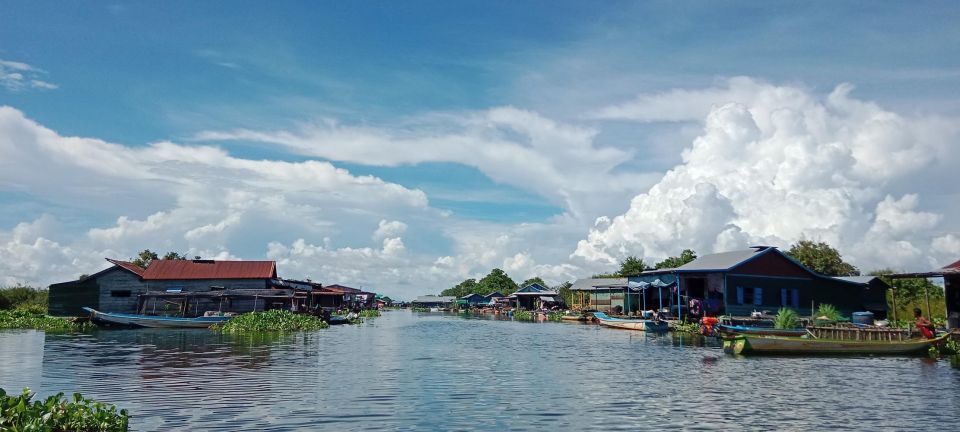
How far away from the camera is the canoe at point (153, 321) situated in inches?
1964

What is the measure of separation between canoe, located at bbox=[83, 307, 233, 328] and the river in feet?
55.2

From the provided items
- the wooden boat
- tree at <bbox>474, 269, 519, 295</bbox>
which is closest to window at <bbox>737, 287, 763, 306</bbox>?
the wooden boat

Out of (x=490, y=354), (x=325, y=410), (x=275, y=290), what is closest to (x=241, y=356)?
(x=490, y=354)

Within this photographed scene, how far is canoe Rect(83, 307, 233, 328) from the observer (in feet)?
164

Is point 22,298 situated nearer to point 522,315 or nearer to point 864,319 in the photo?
point 522,315

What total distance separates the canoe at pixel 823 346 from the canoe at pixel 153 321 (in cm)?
3793

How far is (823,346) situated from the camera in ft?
97.4

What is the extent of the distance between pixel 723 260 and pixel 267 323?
36.1 metres

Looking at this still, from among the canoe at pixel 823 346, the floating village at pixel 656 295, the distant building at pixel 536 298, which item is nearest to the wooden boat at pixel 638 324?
the floating village at pixel 656 295

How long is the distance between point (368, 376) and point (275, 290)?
3528cm

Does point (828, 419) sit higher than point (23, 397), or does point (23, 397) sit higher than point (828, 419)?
point (23, 397)

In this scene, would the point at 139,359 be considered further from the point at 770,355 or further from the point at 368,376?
the point at 770,355

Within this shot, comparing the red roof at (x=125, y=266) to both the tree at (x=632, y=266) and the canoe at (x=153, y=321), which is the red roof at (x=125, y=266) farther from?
the tree at (x=632, y=266)

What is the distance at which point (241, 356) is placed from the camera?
91.8ft
